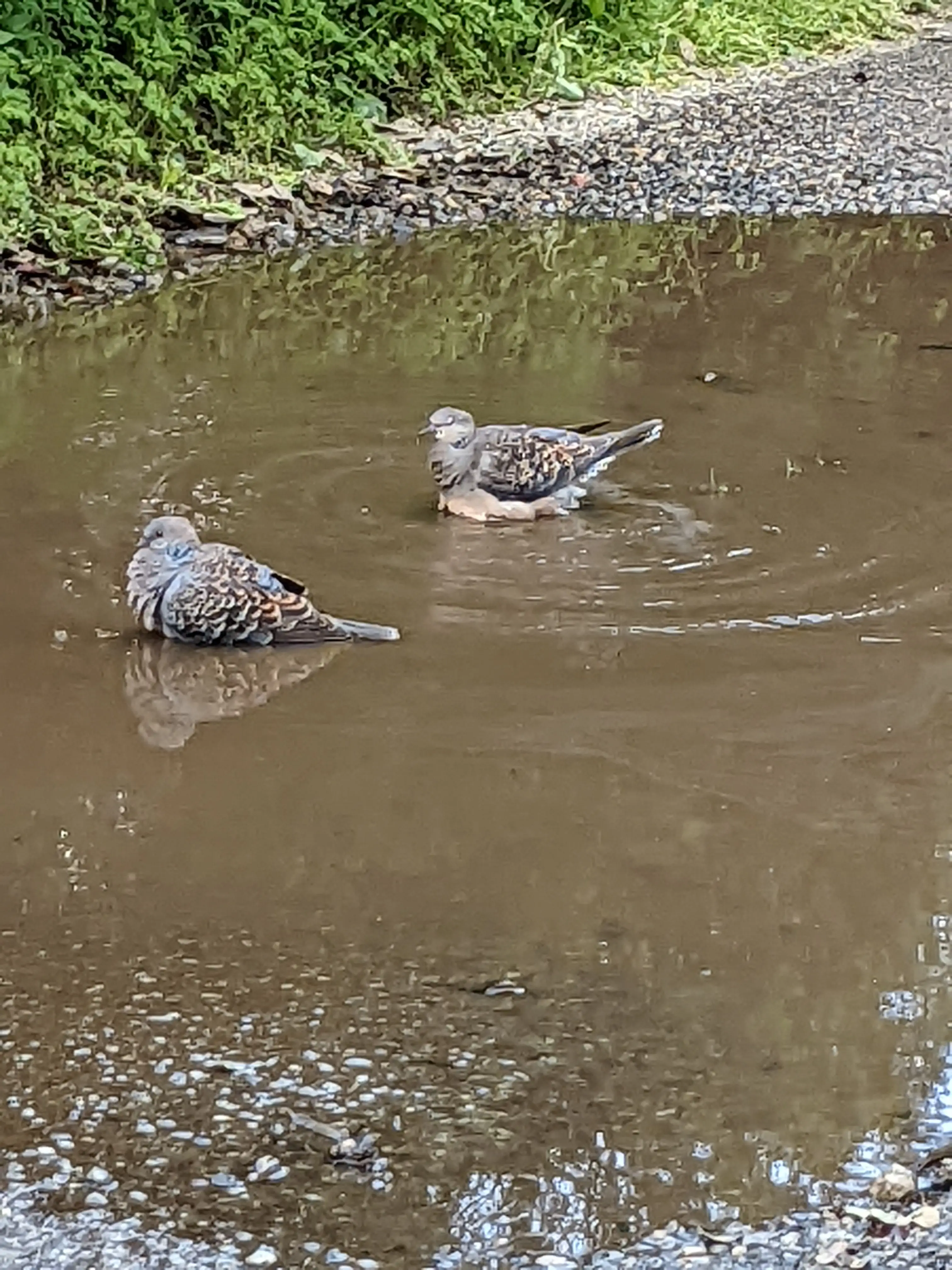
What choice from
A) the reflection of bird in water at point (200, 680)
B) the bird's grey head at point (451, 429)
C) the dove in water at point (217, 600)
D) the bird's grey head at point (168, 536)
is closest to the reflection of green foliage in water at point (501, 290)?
the bird's grey head at point (451, 429)

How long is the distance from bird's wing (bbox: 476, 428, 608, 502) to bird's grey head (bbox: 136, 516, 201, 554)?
130cm

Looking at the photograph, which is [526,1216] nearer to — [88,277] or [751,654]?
[751,654]

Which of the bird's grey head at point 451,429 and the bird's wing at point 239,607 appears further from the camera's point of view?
the bird's grey head at point 451,429

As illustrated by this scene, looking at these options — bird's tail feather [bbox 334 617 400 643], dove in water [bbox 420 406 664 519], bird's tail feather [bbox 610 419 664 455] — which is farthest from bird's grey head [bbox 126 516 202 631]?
bird's tail feather [bbox 610 419 664 455]

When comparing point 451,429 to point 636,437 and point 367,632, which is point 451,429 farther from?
point 367,632

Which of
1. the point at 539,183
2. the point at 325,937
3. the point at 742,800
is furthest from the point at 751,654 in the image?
the point at 539,183

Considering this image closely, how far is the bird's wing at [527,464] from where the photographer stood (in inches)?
290

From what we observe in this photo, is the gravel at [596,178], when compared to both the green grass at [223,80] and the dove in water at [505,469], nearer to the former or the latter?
the green grass at [223,80]

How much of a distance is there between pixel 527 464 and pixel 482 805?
7.32ft

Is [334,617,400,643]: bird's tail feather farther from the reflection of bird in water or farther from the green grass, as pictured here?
the green grass

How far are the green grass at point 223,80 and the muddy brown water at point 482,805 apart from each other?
7.54ft

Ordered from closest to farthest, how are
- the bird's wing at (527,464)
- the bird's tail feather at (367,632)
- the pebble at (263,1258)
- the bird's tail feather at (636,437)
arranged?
the pebble at (263,1258) → the bird's tail feather at (367,632) → the bird's wing at (527,464) → the bird's tail feather at (636,437)

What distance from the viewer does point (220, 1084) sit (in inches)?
169

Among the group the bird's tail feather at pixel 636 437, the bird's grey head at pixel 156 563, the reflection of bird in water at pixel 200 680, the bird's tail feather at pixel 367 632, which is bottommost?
the reflection of bird in water at pixel 200 680
